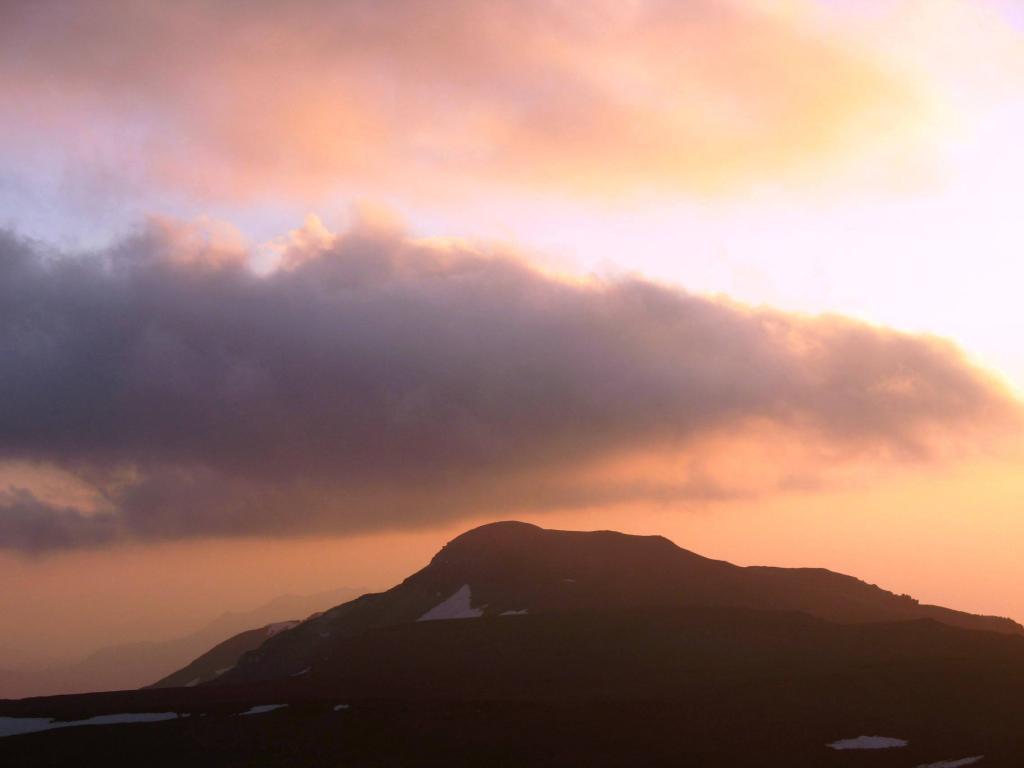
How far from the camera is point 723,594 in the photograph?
12706 cm

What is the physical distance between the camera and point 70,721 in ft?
292

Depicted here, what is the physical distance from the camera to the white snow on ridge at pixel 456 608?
131 meters

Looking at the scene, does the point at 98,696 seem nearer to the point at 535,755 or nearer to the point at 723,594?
the point at 535,755

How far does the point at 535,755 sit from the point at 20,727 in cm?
4544

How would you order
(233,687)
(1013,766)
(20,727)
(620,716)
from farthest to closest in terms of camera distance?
1. (233,687)
2. (20,727)
3. (620,716)
4. (1013,766)

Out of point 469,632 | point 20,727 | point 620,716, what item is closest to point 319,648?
point 469,632

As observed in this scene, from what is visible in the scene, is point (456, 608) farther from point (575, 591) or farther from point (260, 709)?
point (260, 709)

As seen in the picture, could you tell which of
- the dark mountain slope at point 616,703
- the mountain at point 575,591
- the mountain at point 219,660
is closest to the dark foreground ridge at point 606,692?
the dark mountain slope at point 616,703

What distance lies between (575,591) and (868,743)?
201 ft

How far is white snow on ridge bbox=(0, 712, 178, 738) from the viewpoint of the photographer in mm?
86750

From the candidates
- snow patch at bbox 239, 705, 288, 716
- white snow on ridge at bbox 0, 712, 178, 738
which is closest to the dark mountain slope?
snow patch at bbox 239, 705, 288, 716

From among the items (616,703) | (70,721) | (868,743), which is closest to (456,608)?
(70,721)

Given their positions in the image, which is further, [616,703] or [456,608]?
[456,608]

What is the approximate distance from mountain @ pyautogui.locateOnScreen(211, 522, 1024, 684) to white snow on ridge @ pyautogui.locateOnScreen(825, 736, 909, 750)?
151 feet
